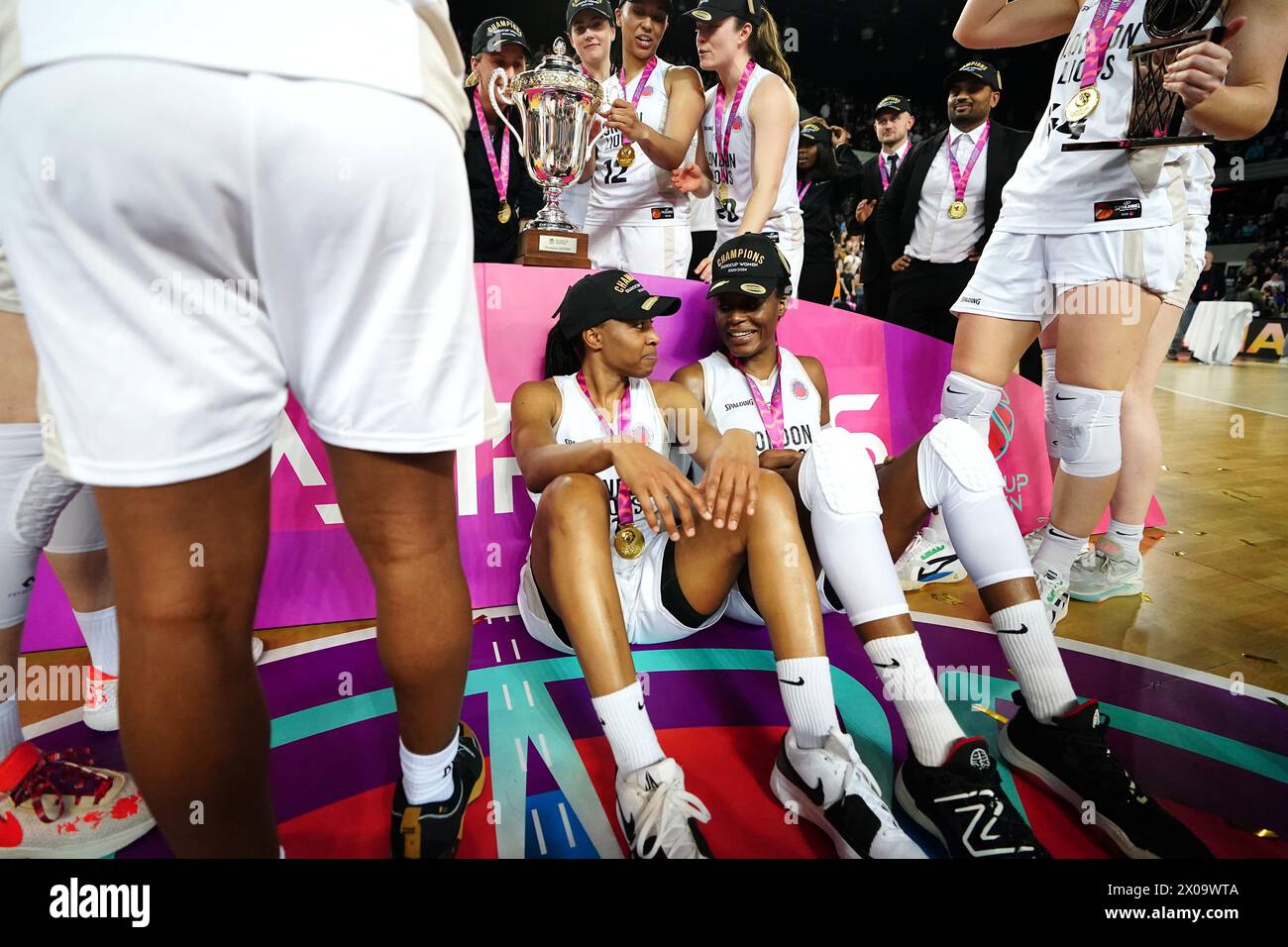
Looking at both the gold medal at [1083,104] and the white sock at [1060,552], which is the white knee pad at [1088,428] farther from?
→ the gold medal at [1083,104]

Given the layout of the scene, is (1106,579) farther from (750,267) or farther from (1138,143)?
(750,267)

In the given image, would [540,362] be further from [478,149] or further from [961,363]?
[478,149]

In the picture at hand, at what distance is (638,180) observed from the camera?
2570 millimetres

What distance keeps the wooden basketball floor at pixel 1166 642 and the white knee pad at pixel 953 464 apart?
468 millimetres

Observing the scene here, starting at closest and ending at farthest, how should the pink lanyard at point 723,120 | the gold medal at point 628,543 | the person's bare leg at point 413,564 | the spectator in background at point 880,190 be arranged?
the person's bare leg at point 413,564, the gold medal at point 628,543, the pink lanyard at point 723,120, the spectator in background at point 880,190

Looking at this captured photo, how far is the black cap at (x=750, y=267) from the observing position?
1.71 metres

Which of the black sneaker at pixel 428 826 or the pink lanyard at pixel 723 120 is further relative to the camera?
the pink lanyard at pixel 723 120

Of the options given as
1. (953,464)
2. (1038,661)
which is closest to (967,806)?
(1038,661)

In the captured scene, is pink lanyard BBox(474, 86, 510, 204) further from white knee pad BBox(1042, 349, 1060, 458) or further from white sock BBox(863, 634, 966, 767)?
white sock BBox(863, 634, 966, 767)

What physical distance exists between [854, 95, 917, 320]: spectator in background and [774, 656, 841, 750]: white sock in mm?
3139

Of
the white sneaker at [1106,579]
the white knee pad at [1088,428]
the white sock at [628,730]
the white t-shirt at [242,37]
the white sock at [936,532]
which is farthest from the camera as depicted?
the white sock at [936,532]

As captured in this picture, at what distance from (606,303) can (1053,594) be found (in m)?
1.34

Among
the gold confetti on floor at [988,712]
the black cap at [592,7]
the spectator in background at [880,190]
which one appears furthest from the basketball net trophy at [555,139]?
the spectator in background at [880,190]

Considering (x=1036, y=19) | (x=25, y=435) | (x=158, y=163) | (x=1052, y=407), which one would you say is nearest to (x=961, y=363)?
(x=1052, y=407)
